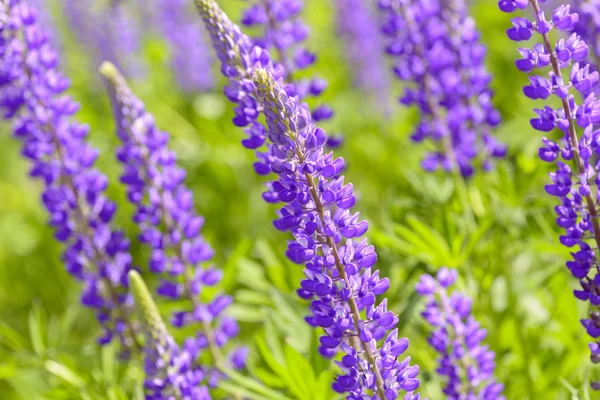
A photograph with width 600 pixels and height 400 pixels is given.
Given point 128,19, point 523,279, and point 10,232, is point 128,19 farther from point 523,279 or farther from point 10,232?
point 523,279

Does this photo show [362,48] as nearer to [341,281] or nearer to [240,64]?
[240,64]

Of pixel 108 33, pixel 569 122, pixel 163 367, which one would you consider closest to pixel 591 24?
pixel 569 122

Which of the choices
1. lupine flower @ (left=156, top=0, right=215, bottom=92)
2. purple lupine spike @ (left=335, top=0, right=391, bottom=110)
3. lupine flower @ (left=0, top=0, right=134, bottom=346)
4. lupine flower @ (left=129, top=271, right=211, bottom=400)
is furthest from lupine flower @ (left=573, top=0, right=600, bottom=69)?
lupine flower @ (left=156, top=0, right=215, bottom=92)

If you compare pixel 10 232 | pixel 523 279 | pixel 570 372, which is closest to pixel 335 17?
pixel 10 232

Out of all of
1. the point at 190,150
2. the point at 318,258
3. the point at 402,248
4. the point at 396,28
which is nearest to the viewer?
the point at 318,258

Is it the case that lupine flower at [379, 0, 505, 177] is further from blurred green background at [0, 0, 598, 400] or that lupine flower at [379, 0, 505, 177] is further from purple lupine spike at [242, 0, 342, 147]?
purple lupine spike at [242, 0, 342, 147]
